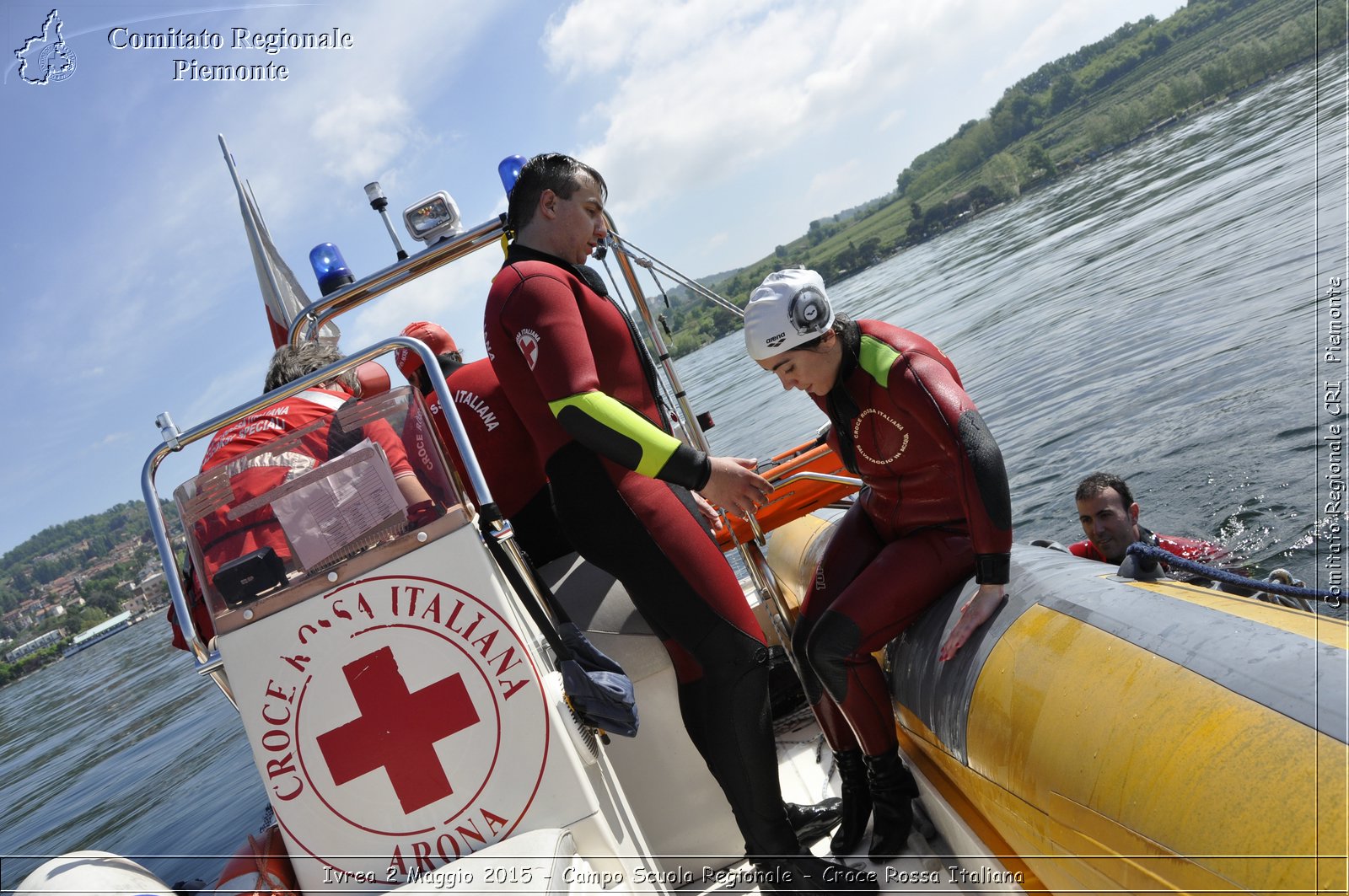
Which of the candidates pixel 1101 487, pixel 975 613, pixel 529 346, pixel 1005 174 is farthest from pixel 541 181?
pixel 1005 174

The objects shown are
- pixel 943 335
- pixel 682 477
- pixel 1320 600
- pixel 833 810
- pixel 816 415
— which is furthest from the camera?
pixel 943 335

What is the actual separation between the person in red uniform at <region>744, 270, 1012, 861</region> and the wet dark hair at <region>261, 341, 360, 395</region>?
5.00 feet

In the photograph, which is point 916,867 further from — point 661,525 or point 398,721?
point 398,721

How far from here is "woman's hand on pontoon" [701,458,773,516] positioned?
2537 mm

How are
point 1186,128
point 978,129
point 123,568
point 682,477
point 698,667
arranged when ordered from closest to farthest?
point 682,477 < point 698,667 < point 1186,128 < point 123,568 < point 978,129

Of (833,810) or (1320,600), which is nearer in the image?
(1320,600)

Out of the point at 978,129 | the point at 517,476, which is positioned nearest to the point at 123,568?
the point at 517,476

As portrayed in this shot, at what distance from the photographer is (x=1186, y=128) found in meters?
42.1

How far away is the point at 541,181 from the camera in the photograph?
2887mm

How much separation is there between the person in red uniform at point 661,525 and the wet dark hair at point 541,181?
232 mm

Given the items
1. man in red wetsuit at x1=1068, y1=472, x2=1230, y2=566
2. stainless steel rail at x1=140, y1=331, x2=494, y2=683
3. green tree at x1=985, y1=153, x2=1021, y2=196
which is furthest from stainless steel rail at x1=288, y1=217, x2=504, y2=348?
green tree at x1=985, y1=153, x2=1021, y2=196

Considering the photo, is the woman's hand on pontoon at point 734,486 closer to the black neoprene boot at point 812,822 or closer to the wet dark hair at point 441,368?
the black neoprene boot at point 812,822

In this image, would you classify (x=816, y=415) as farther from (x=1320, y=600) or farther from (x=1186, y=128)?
(x=1186, y=128)

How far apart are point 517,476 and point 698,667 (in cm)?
98
